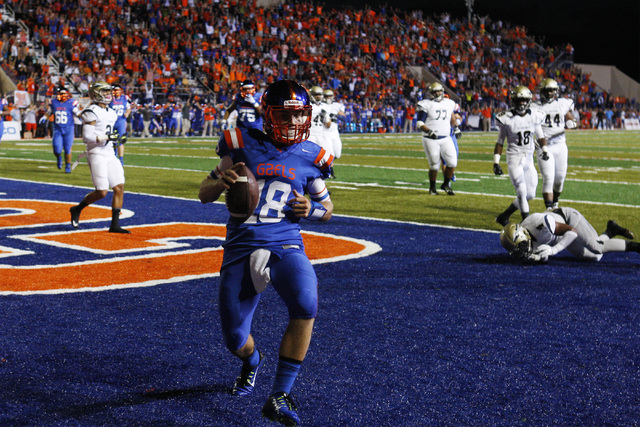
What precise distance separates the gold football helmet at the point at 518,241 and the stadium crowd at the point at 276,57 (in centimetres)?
2458

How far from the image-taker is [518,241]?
688cm

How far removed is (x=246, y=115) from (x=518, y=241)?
25.7 feet

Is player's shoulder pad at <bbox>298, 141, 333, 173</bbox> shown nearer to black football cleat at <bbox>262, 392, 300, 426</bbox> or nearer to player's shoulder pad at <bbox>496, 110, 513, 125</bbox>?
black football cleat at <bbox>262, 392, 300, 426</bbox>

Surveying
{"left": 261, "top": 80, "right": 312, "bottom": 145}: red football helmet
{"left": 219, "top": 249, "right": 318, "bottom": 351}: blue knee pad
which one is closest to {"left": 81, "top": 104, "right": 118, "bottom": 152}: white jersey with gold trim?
{"left": 261, "top": 80, "right": 312, "bottom": 145}: red football helmet

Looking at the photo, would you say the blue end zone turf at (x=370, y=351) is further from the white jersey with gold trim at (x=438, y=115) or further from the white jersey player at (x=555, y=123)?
the white jersey with gold trim at (x=438, y=115)

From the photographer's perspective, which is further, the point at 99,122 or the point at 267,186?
the point at 99,122

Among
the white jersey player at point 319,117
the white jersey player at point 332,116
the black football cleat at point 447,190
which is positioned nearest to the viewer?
the black football cleat at point 447,190

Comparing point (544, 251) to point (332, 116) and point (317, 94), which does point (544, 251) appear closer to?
point (317, 94)

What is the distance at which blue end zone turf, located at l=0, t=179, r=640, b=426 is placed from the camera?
3.51 meters

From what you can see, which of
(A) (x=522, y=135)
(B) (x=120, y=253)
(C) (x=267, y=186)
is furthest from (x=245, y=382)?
(A) (x=522, y=135)

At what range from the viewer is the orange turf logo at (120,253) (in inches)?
244

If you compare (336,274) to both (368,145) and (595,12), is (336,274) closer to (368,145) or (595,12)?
(368,145)

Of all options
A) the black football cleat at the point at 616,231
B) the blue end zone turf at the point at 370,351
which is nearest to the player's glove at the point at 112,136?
the blue end zone turf at the point at 370,351

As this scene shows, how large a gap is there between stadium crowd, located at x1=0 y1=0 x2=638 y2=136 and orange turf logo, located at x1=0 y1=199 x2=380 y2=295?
21.2 meters
